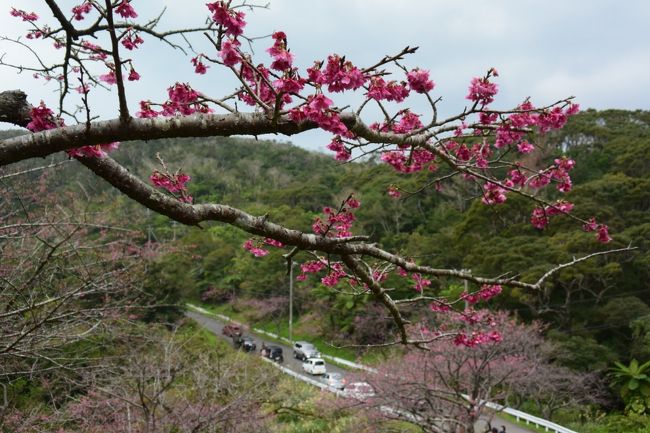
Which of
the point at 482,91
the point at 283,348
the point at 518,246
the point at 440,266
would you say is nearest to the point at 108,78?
the point at 482,91

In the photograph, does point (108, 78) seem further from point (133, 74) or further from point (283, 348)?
point (283, 348)

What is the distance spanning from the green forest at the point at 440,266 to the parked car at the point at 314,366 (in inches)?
63.6

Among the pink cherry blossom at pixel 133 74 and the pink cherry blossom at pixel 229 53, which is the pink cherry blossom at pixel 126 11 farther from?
the pink cherry blossom at pixel 229 53

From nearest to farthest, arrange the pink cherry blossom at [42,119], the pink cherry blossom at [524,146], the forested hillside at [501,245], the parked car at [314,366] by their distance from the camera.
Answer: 1. the pink cherry blossom at [42,119]
2. the pink cherry blossom at [524,146]
3. the forested hillside at [501,245]
4. the parked car at [314,366]

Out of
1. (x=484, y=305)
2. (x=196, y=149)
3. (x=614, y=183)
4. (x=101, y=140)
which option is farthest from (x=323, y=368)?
(x=196, y=149)

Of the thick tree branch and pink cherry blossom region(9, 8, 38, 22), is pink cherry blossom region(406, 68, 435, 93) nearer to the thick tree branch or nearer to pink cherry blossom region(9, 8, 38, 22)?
the thick tree branch

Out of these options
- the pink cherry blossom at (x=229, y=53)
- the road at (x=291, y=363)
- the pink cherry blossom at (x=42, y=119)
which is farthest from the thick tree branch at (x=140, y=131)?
the road at (x=291, y=363)

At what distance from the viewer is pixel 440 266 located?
20875mm

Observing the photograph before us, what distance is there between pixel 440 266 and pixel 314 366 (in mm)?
7057

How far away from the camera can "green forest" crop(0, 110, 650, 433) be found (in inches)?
380

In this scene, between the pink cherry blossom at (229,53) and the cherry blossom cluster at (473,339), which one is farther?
the cherry blossom cluster at (473,339)

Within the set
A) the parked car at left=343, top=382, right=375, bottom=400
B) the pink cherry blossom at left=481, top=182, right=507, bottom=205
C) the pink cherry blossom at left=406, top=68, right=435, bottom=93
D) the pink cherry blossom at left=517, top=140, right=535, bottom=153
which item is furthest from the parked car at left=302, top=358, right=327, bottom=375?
the pink cherry blossom at left=406, top=68, right=435, bottom=93

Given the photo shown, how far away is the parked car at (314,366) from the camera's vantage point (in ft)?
59.3

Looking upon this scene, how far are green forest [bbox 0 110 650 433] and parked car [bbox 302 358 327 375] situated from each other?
5.30 feet
